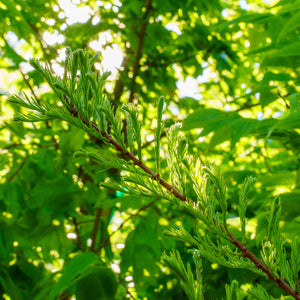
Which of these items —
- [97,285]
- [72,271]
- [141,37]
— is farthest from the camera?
[141,37]

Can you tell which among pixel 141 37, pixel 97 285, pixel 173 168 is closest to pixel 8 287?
pixel 97 285

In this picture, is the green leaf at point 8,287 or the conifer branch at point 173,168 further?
the green leaf at point 8,287

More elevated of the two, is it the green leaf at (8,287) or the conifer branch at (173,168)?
the conifer branch at (173,168)

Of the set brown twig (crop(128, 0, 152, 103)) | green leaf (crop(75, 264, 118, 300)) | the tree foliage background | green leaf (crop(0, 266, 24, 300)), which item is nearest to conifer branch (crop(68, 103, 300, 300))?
the tree foliage background

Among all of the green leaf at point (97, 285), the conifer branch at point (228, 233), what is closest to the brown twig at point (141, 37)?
the green leaf at point (97, 285)

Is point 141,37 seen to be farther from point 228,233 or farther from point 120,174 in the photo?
point 228,233

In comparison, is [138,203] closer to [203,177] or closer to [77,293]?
[77,293]

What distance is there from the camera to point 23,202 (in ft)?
3.23

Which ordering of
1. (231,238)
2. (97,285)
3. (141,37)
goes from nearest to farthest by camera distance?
(231,238) → (97,285) → (141,37)

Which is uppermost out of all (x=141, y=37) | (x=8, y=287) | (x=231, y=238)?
(x=141, y=37)

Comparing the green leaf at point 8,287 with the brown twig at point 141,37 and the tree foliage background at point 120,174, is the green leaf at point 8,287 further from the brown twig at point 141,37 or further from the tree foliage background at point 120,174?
the brown twig at point 141,37

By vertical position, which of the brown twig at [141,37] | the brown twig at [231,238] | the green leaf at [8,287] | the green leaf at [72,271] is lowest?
the green leaf at [8,287]

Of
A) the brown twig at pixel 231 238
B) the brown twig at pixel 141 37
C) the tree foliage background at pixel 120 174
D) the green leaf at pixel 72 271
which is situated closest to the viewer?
the brown twig at pixel 231 238

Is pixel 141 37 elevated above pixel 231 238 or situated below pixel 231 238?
above
